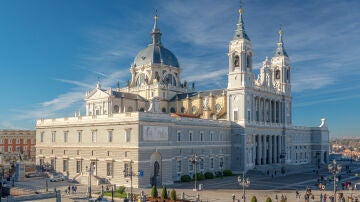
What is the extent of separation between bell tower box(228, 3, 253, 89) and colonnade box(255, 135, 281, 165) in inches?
475

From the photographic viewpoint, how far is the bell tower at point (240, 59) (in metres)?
76.8

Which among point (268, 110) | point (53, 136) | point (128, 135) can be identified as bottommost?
point (53, 136)

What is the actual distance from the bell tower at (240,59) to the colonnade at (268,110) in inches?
236

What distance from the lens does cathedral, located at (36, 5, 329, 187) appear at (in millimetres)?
57469

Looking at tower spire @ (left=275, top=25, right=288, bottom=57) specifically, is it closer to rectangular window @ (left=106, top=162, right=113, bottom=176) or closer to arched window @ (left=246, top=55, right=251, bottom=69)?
arched window @ (left=246, top=55, right=251, bottom=69)

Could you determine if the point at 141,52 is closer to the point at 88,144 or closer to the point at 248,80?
the point at 248,80

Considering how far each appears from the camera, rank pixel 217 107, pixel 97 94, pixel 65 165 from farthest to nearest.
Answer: pixel 217 107 → pixel 97 94 → pixel 65 165

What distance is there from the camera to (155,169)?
5800cm

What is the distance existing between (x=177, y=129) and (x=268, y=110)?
1234 inches

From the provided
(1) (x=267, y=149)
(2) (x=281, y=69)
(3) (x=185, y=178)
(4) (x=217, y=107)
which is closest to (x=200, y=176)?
(3) (x=185, y=178)

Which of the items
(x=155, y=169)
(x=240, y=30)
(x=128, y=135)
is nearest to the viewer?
(x=128, y=135)

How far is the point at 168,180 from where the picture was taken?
58.8 metres

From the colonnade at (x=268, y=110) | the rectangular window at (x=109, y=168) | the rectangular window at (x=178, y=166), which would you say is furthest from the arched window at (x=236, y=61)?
the rectangular window at (x=109, y=168)

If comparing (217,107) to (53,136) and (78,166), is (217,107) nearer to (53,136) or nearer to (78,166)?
(78,166)
